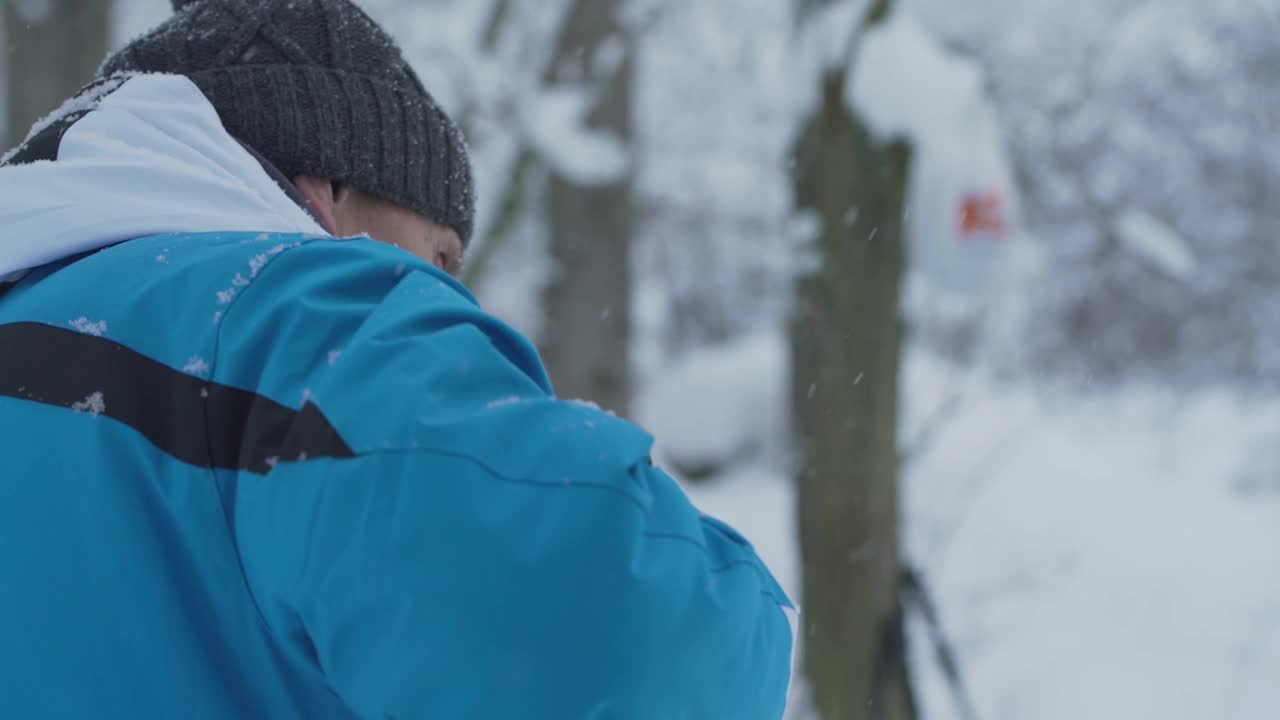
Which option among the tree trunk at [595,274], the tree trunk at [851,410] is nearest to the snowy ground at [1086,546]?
the tree trunk at [851,410]

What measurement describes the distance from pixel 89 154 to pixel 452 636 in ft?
1.89

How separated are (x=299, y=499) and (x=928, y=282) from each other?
3.93 metres

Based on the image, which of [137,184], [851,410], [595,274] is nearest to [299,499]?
[137,184]

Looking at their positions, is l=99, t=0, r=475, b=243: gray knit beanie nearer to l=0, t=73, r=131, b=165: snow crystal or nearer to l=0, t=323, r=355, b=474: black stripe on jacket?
l=0, t=73, r=131, b=165: snow crystal

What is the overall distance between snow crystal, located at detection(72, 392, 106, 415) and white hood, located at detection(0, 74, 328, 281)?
16 centimetres

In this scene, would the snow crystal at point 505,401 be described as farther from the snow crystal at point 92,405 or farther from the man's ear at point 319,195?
the man's ear at point 319,195

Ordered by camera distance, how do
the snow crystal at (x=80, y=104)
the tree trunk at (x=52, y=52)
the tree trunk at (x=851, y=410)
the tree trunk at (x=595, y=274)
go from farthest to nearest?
the tree trunk at (x=595, y=274) < the tree trunk at (x=52, y=52) < the tree trunk at (x=851, y=410) < the snow crystal at (x=80, y=104)

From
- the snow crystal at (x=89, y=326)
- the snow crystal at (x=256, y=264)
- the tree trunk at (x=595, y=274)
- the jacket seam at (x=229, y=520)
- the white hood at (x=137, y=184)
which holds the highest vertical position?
the white hood at (x=137, y=184)

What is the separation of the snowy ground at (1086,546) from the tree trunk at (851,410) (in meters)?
0.34

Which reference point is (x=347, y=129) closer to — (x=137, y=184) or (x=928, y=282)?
(x=137, y=184)

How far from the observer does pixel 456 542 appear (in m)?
0.77

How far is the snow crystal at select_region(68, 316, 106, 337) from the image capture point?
0.89 m

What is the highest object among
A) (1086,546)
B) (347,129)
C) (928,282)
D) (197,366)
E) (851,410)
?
(347,129)

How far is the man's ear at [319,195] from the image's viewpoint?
1.26 m
